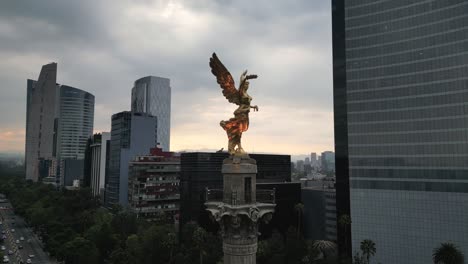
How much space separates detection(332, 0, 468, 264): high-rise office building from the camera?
251 feet

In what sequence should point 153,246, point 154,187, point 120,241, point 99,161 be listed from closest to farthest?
point 153,246 → point 120,241 → point 154,187 → point 99,161

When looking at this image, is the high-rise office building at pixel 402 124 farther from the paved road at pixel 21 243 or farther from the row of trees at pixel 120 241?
the paved road at pixel 21 243

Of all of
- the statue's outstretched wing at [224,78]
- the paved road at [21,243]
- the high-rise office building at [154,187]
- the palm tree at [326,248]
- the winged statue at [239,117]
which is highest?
the statue's outstretched wing at [224,78]

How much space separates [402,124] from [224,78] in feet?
236

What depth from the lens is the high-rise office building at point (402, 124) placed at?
76.4 metres

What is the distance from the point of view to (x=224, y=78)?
23.5 m

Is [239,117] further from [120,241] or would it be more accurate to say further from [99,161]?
[99,161]

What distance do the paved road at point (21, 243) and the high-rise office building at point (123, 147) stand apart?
104 feet

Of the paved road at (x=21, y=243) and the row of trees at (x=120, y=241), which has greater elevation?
the row of trees at (x=120, y=241)

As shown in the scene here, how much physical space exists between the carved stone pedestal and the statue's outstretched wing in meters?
4.29

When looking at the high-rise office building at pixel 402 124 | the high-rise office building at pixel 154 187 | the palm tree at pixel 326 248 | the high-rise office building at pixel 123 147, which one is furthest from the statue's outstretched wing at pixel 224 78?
the high-rise office building at pixel 123 147

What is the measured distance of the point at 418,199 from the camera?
265 ft

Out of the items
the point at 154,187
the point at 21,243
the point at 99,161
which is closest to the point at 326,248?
the point at 154,187

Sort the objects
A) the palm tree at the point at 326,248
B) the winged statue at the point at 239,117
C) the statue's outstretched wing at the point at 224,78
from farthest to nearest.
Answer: the palm tree at the point at 326,248, the statue's outstretched wing at the point at 224,78, the winged statue at the point at 239,117
